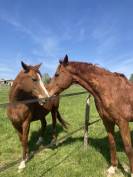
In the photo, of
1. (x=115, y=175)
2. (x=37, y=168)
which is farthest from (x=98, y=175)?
(x=37, y=168)

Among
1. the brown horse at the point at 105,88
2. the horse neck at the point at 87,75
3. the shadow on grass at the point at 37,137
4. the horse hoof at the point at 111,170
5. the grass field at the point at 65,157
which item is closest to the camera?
the brown horse at the point at 105,88

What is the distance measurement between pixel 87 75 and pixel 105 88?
423 mm

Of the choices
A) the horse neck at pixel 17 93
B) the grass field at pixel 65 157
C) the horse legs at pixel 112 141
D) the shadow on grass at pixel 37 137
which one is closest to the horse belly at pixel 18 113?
the horse neck at pixel 17 93

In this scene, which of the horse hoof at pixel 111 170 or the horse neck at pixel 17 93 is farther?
the horse neck at pixel 17 93

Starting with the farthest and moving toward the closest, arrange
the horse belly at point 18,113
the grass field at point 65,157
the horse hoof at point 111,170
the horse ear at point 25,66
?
the horse belly at point 18,113 < the horse ear at point 25,66 < the grass field at point 65,157 < the horse hoof at point 111,170

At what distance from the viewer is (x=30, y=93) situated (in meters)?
6.62

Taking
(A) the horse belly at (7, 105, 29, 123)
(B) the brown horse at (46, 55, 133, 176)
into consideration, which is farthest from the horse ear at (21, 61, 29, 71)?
(B) the brown horse at (46, 55, 133, 176)

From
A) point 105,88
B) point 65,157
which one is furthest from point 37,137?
point 105,88

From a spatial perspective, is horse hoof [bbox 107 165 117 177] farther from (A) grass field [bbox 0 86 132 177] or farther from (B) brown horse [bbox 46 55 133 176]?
(B) brown horse [bbox 46 55 133 176]

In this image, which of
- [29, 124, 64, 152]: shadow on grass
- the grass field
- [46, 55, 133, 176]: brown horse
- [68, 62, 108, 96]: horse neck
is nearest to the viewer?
[46, 55, 133, 176]: brown horse

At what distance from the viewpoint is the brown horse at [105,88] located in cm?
534

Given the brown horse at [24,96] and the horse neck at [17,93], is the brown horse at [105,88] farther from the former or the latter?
the horse neck at [17,93]

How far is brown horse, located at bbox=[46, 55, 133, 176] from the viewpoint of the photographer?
17.5 feet

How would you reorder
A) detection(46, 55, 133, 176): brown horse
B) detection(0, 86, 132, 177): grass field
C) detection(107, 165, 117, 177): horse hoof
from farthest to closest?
detection(0, 86, 132, 177): grass field < detection(107, 165, 117, 177): horse hoof < detection(46, 55, 133, 176): brown horse
